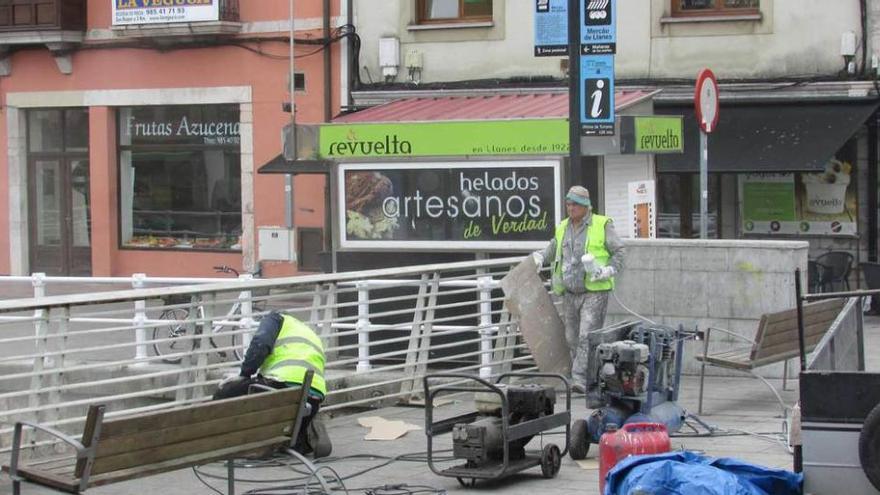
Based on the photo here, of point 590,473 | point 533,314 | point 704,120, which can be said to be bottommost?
point 590,473

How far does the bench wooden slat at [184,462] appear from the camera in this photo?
7168mm

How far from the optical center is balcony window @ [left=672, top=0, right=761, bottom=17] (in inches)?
826

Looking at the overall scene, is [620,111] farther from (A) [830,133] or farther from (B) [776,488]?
(B) [776,488]

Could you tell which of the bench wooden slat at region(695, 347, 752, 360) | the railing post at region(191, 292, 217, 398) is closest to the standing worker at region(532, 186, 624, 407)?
the bench wooden slat at region(695, 347, 752, 360)

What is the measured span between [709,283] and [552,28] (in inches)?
108

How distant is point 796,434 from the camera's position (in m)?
7.71

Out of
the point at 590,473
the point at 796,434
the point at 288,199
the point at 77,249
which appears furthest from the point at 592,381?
the point at 77,249

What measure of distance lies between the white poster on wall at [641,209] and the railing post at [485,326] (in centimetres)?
200

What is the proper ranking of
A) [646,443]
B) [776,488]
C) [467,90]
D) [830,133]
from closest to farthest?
[776,488], [646,443], [830,133], [467,90]

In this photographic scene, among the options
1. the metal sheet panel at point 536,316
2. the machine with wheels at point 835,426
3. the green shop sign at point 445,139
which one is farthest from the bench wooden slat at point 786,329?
the machine with wheels at point 835,426

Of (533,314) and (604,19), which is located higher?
(604,19)

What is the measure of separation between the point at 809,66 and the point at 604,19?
29.0ft

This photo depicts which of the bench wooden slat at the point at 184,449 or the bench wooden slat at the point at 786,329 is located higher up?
the bench wooden slat at the point at 786,329

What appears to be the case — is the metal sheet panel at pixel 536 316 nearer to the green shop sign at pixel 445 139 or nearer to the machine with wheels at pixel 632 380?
the machine with wheels at pixel 632 380
